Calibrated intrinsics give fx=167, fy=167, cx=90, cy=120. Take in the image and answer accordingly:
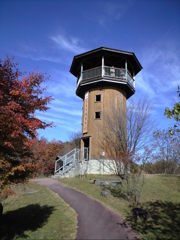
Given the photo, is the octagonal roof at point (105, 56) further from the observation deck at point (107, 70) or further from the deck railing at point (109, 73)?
the deck railing at point (109, 73)

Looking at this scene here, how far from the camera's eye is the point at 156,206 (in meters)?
8.39

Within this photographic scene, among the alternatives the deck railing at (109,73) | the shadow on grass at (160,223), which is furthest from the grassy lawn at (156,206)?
the deck railing at (109,73)

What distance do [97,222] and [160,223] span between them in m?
2.40

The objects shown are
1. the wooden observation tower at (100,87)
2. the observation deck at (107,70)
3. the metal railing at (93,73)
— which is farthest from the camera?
the metal railing at (93,73)

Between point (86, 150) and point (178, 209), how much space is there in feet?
37.5

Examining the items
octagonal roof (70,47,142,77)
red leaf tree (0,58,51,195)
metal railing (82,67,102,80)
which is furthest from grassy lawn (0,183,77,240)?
octagonal roof (70,47,142,77)

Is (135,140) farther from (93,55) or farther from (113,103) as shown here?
(93,55)

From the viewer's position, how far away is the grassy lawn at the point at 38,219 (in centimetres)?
571

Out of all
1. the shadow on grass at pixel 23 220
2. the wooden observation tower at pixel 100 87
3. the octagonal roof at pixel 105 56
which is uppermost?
the octagonal roof at pixel 105 56

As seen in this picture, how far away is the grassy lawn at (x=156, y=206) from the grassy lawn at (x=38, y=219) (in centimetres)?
224

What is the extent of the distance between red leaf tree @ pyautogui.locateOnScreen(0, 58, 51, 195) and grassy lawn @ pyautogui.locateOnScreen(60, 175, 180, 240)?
460cm

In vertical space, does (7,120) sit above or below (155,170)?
above

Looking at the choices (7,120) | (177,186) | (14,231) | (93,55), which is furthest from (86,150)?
(7,120)

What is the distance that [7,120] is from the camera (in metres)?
4.69
